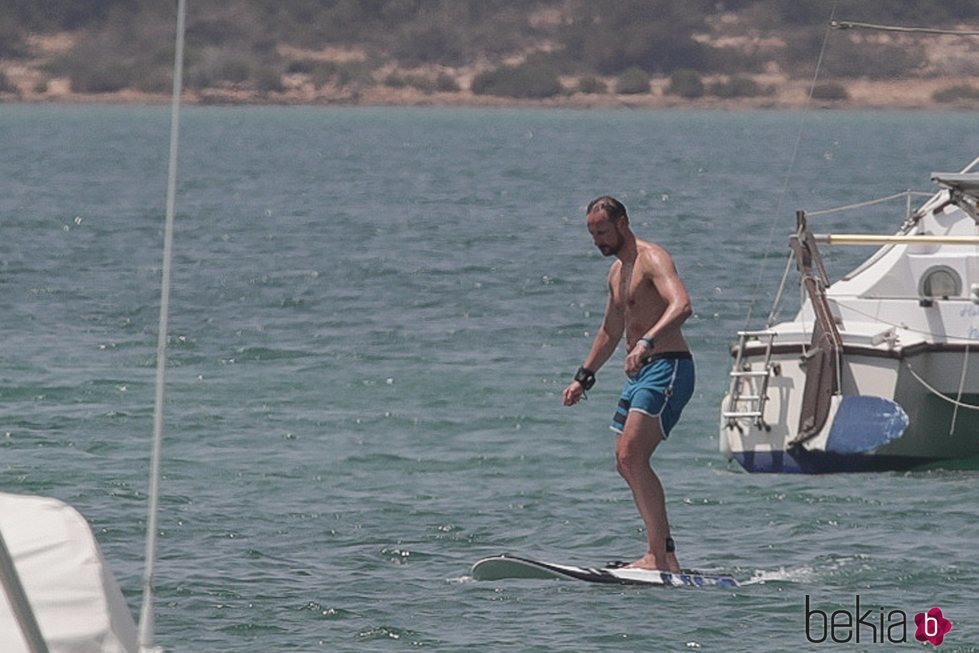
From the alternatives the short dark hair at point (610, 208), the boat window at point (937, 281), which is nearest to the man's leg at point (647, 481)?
the short dark hair at point (610, 208)

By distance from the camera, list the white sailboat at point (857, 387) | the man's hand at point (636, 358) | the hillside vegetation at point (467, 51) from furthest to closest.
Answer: the hillside vegetation at point (467, 51) < the white sailboat at point (857, 387) < the man's hand at point (636, 358)

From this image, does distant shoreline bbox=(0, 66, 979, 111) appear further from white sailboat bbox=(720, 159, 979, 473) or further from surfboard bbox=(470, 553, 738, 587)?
surfboard bbox=(470, 553, 738, 587)

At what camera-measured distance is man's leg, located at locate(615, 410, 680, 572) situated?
38.9 ft

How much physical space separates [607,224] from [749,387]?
176 inches

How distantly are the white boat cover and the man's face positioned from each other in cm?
533

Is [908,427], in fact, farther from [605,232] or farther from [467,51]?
[467,51]

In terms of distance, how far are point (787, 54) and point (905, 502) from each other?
121207 millimetres

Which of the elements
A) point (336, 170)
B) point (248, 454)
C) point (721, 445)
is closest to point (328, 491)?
point (248, 454)

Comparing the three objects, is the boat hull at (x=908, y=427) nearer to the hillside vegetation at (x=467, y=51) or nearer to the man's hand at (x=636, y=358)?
the man's hand at (x=636, y=358)

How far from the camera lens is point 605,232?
38.8 feet

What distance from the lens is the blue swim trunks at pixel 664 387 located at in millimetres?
11938

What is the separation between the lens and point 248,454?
52.9 feet

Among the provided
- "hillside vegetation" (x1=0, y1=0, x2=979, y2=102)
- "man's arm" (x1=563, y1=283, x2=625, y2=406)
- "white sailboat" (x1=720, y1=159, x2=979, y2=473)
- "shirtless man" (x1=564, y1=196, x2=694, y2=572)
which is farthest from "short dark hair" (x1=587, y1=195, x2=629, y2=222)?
"hillside vegetation" (x1=0, y1=0, x2=979, y2=102)

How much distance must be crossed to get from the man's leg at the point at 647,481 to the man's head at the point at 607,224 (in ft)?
2.71
